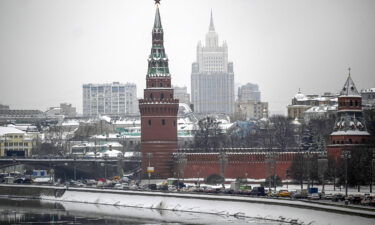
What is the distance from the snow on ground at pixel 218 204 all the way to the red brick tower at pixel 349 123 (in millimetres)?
21244

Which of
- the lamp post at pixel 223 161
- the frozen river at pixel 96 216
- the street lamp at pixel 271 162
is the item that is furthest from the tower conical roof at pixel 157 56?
the frozen river at pixel 96 216

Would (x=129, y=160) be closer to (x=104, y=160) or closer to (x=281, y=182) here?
(x=104, y=160)

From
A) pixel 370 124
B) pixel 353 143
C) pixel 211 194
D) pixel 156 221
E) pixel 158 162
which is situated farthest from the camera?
pixel 370 124

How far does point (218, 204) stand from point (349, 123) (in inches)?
975

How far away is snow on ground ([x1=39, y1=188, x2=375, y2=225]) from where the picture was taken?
107 m

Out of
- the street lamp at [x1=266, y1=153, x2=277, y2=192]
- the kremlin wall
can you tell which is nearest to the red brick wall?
the kremlin wall

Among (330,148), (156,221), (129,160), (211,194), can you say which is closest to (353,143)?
(330,148)

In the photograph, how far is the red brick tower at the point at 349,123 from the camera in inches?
5758

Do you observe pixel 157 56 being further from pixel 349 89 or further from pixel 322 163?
pixel 349 89

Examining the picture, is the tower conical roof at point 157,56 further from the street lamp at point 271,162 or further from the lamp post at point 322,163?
the lamp post at point 322,163

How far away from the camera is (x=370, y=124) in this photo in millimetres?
181750

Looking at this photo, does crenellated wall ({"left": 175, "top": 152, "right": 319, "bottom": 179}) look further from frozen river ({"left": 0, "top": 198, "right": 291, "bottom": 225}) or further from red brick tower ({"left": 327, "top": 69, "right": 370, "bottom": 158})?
frozen river ({"left": 0, "top": 198, "right": 291, "bottom": 225})

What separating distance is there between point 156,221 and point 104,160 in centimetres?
6076

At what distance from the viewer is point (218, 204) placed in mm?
128375
